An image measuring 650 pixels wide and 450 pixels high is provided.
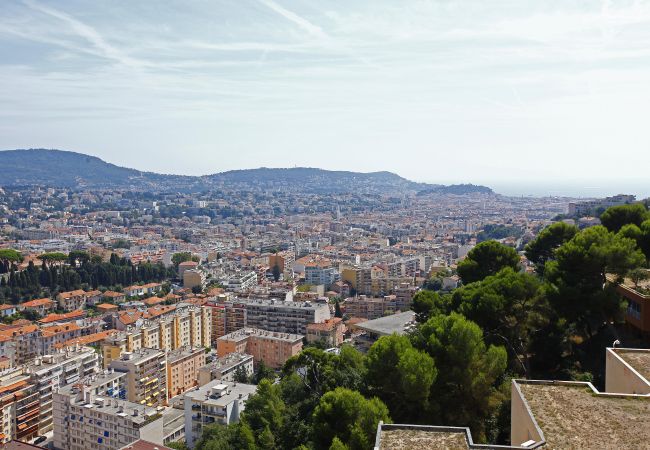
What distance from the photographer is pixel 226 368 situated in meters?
16.7

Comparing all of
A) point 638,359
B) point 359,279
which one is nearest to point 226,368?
point 638,359

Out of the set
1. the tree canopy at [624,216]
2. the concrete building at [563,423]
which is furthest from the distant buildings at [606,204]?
the concrete building at [563,423]

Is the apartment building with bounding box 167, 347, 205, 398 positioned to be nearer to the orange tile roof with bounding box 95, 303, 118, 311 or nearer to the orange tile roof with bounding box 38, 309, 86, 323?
the orange tile roof with bounding box 38, 309, 86, 323

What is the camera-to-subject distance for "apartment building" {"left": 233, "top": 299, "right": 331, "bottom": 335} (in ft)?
73.3

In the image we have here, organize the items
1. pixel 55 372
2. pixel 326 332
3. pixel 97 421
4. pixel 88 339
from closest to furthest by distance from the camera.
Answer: pixel 97 421 < pixel 55 372 < pixel 88 339 < pixel 326 332

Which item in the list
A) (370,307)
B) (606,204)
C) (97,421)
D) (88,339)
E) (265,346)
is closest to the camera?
(97,421)

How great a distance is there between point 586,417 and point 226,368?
13950mm

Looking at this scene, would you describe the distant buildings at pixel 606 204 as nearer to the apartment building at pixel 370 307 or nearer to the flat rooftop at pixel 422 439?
the apartment building at pixel 370 307

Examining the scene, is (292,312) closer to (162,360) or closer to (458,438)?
(162,360)

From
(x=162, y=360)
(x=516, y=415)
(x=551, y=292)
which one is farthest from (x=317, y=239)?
(x=516, y=415)

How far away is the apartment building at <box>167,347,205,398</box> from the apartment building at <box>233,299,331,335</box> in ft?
14.3

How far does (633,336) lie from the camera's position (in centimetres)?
786

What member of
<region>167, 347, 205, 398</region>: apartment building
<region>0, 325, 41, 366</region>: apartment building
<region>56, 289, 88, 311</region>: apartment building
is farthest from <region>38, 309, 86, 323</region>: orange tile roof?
<region>167, 347, 205, 398</region>: apartment building

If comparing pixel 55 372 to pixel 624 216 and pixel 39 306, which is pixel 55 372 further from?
pixel 624 216
